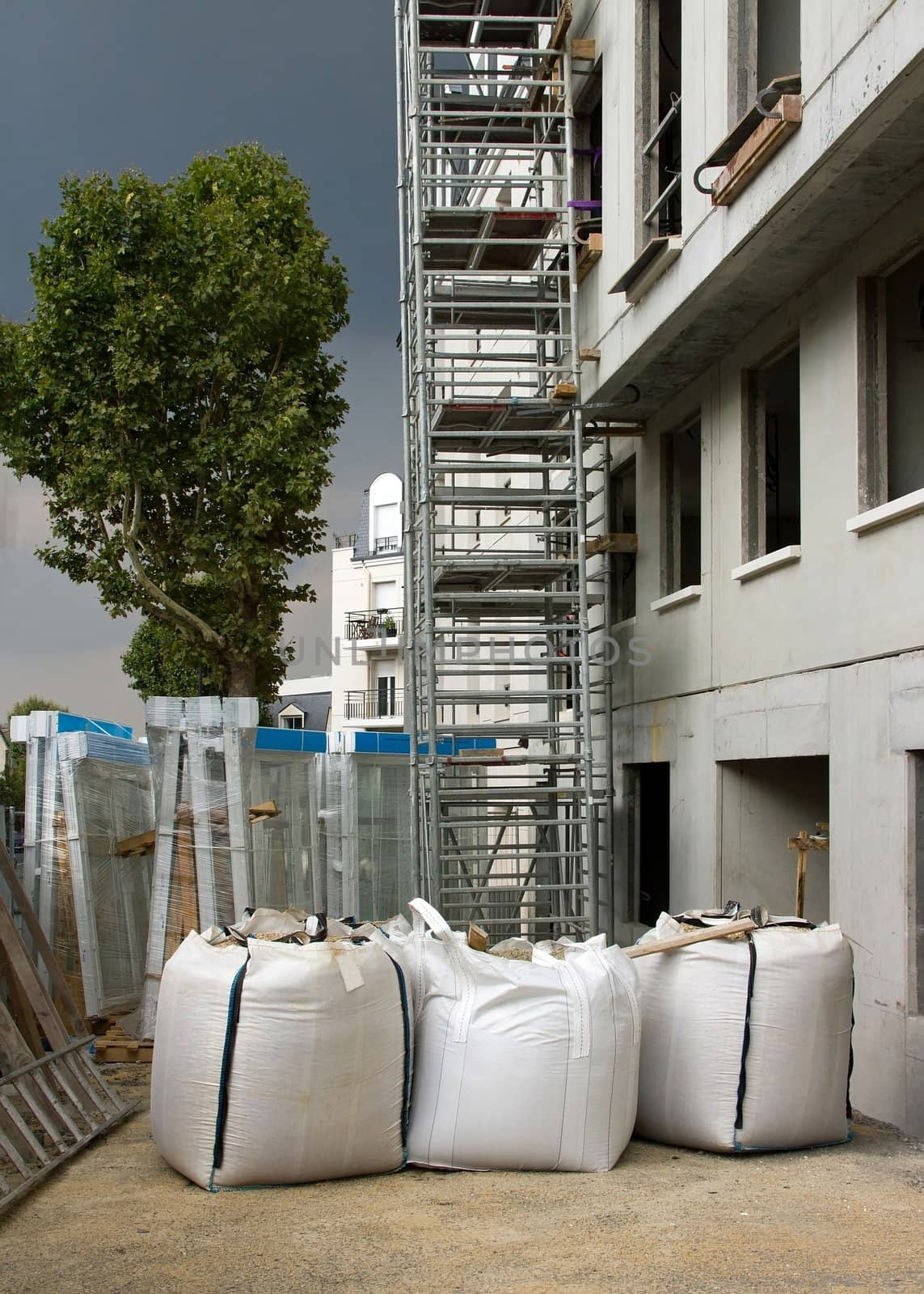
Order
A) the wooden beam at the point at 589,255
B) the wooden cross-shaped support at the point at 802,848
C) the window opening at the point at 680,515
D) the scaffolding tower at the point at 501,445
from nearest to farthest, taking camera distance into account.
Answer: the wooden cross-shaped support at the point at 802,848
the scaffolding tower at the point at 501,445
the wooden beam at the point at 589,255
the window opening at the point at 680,515

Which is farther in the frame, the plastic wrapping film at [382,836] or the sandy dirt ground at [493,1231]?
the plastic wrapping film at [382,836]

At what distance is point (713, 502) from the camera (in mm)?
10500

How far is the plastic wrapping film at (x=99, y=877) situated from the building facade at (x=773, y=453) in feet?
14.4

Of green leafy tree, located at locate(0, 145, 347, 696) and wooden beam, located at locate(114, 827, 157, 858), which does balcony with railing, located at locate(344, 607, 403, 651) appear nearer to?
green leafy tree, located at locate(0, 145, 347, 696)

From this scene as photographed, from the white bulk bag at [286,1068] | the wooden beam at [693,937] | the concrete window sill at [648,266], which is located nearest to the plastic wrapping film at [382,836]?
the concrete window sill at [648,266]

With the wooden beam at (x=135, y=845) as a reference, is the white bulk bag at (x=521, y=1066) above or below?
below

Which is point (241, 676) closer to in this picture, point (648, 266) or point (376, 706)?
point (648, 266)

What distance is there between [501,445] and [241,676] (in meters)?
7.70

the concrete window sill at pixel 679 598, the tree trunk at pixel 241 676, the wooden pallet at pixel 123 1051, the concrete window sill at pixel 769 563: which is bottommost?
the wooden pallet at pixel 123 1051

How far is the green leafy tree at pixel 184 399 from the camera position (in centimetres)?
1742

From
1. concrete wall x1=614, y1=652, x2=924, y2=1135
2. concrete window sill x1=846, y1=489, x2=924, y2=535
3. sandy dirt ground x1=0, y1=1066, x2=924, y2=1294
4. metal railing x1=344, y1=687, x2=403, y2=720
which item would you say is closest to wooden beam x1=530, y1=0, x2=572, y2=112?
concrete wall x1=614, y1=652, x2=924, y2=1135

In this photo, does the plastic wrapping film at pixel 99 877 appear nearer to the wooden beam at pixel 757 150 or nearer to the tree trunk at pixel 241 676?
the wooden beam at pixel 757 150

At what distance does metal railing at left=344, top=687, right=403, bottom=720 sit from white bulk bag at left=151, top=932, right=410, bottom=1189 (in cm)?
4638

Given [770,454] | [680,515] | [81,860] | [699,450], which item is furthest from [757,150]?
[81,860]
